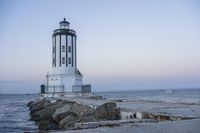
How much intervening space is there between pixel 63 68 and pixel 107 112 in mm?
24734

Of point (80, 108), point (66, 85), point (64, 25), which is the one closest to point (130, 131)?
point (80, 108)

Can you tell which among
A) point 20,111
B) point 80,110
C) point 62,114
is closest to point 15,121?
point 62,114

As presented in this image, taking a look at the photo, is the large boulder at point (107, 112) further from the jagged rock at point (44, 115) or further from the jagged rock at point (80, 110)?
the jagged rock at point (44, 115)

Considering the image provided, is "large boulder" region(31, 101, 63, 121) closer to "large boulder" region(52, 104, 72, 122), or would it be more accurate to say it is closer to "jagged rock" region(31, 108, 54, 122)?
"jagged rock" region(31, 108, 54, 122)

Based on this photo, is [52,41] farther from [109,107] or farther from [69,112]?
[109,107]

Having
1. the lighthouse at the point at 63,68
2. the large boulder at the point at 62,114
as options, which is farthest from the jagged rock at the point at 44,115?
the lighthouse at the point at 63,68

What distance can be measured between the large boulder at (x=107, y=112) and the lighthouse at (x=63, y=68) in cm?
2354

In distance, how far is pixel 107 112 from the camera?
13.1m

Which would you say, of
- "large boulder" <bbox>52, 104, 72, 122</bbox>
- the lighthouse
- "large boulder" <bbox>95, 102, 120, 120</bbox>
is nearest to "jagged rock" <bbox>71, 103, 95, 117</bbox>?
"large boulder" <bbox>52, 104, 72, 122</bbox>

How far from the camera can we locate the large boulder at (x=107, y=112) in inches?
505

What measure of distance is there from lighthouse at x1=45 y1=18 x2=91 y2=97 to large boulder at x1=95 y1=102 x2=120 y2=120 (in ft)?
77.2

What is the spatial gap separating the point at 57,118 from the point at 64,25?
877 inches

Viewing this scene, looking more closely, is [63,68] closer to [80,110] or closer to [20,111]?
[20,111]

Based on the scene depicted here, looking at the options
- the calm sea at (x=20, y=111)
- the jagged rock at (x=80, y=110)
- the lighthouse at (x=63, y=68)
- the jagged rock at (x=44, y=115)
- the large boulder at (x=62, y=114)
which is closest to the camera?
the jagged rock at (x=80, y=110)
